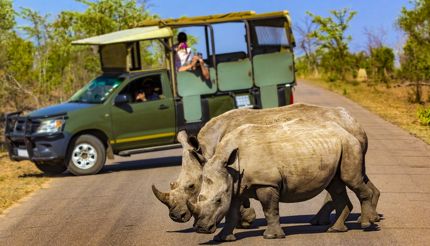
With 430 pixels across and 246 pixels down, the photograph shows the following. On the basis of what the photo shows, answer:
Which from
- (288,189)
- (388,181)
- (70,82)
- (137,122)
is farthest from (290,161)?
(70,82)

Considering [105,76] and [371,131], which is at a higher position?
[105,76]

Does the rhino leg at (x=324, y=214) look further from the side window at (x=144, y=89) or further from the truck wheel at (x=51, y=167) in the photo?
the truck wheel at (x=51, y=167)

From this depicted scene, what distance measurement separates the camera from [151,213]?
1185 cm

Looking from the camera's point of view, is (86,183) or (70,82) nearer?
(86,183)

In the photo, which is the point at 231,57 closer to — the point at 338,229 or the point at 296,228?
the point at 296,228

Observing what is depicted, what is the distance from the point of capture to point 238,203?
939cm

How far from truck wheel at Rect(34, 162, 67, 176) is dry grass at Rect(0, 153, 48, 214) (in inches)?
5.5

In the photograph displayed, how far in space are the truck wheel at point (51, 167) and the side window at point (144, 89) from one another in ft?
6.34

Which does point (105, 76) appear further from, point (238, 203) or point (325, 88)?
point (325, 88)

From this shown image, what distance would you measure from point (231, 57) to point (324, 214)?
28.2 ft

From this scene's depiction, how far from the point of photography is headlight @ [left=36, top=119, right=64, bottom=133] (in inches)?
677

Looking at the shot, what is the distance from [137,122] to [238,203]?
8437 mm

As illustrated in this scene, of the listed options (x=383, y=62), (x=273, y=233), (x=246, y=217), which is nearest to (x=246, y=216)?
(x=246, y=217)

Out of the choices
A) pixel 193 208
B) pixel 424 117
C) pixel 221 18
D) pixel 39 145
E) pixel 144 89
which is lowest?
pixel 424 117
